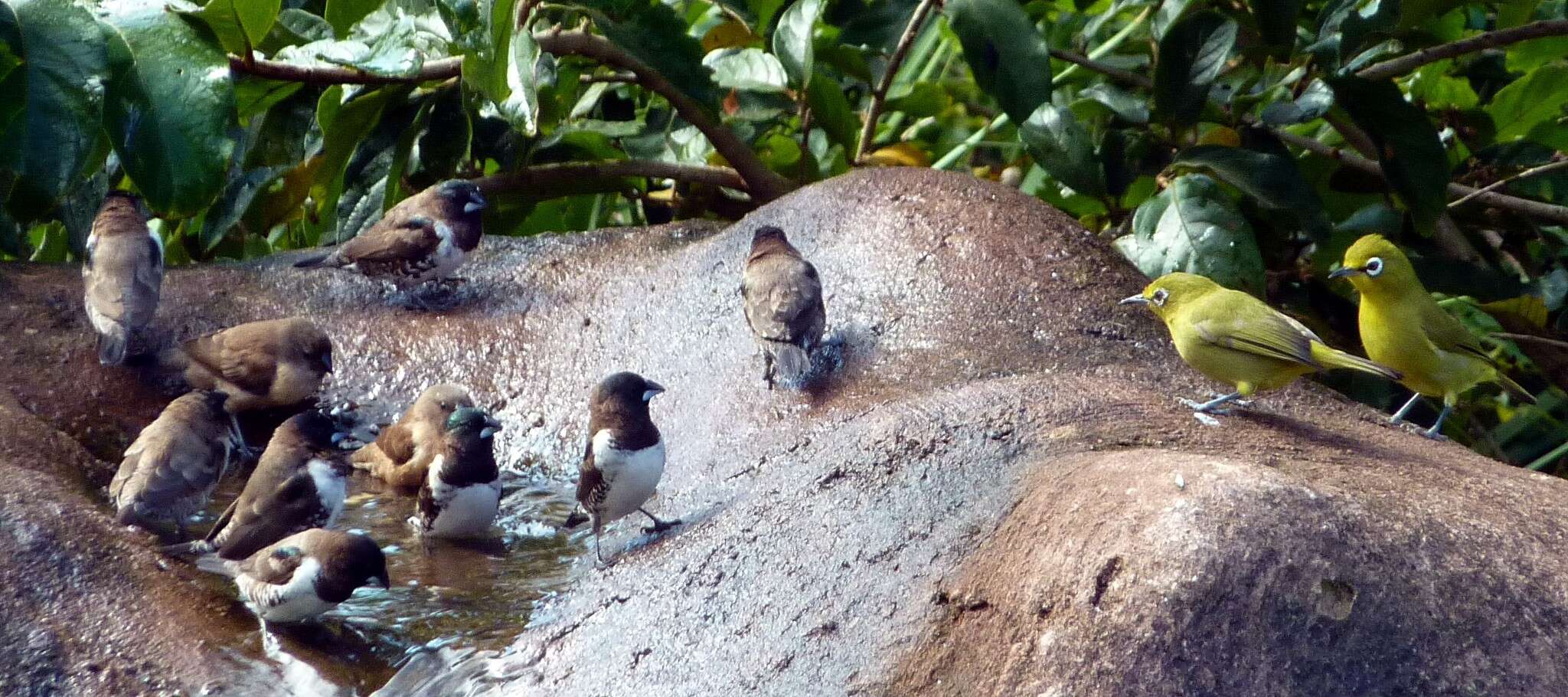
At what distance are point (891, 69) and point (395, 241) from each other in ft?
7.72

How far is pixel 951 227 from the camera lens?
5.48 m

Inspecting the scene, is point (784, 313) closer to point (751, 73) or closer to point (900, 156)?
point (751, 73)

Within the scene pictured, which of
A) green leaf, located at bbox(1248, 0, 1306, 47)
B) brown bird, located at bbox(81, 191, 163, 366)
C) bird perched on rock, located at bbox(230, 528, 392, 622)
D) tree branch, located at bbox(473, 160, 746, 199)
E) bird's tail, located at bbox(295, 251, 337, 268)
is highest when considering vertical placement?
green leaf, located at bbox(1248, 0, 1306, 47)

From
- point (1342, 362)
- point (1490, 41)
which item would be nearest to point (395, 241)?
point (1342, 362)

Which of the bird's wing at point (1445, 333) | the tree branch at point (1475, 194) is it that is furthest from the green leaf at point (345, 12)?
the bird's wing at point (1445, 333)

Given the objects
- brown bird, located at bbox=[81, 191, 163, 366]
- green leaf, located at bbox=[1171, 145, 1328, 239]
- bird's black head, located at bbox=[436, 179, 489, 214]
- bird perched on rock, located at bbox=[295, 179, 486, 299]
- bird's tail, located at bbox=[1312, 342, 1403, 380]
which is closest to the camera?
bird's tail, located at bbox=[1312, 342, 1403, 380]

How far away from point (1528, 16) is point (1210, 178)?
6.59 ft

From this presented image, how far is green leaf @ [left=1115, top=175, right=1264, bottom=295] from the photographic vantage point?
514cm

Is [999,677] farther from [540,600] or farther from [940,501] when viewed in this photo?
[540,600]

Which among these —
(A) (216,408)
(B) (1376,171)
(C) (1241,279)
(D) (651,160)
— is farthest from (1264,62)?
(A) (216,408)

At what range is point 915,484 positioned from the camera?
3615 mm

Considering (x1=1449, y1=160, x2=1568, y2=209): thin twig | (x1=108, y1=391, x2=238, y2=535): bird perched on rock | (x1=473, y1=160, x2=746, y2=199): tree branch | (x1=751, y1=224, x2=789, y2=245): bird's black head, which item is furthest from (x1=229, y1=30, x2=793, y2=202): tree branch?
(x1=1449, y1=160, x2=1568, y2=209): thin twig

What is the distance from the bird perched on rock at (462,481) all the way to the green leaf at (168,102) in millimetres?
1136

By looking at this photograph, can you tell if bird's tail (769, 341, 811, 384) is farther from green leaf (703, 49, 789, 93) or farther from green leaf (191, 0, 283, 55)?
green leaf (191, 0, 283, 55)
